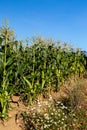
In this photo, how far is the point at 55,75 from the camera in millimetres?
12125

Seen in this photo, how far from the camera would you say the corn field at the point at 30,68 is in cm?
845

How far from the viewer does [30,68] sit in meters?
10.5

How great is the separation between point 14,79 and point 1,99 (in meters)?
1.40

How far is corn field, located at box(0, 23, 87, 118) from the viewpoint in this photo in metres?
8.45

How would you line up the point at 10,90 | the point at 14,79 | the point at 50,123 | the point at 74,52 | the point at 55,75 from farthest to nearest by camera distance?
the point at 74,52 < the point at 55,75 < the point at 14,79 < the point at 10,90 < the point at 50,123

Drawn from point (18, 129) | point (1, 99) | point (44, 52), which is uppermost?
point (44, 52)

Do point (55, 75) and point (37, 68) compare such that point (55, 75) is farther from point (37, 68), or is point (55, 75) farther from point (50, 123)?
point (50, 123)

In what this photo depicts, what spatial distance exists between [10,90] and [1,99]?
505 mm

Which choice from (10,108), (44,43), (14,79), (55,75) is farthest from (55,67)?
(10,108)

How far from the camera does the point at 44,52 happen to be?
1184 centimetres

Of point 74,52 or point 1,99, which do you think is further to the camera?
point 74,52

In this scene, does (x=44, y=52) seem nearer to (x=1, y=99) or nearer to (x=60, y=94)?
(x=60, y=94)

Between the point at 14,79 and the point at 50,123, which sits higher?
the point at 14,79

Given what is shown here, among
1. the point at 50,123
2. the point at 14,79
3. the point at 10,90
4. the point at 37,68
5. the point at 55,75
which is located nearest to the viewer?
the point at 50,123
